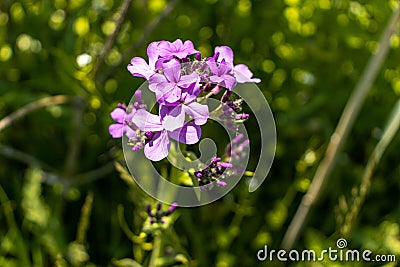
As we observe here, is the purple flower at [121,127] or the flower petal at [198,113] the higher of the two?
the flower petal at [198,113]

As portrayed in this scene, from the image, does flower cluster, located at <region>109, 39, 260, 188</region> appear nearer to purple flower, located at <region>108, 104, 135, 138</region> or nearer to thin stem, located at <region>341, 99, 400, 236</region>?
purple flower, located at <region>108, 104, 135, 138</region>

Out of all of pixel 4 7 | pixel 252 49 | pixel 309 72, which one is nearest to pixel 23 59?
pixel 4 7

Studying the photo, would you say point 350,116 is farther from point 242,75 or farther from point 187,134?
point 187,134

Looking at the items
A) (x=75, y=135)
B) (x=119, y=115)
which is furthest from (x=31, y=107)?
(x=119, y=115)

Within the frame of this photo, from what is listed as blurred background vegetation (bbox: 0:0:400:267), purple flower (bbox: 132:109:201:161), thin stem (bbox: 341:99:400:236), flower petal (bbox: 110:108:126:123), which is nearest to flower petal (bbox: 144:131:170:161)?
purple flower (bbox: 132:109:201:161)

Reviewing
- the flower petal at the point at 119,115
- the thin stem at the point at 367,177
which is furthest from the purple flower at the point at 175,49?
the thin stem at the point at 367,177

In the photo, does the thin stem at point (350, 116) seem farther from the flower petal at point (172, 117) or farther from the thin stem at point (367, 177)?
the flower petal at point (172, 117)

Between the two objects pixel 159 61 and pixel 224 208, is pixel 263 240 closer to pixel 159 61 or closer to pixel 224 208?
pixel 224 208
